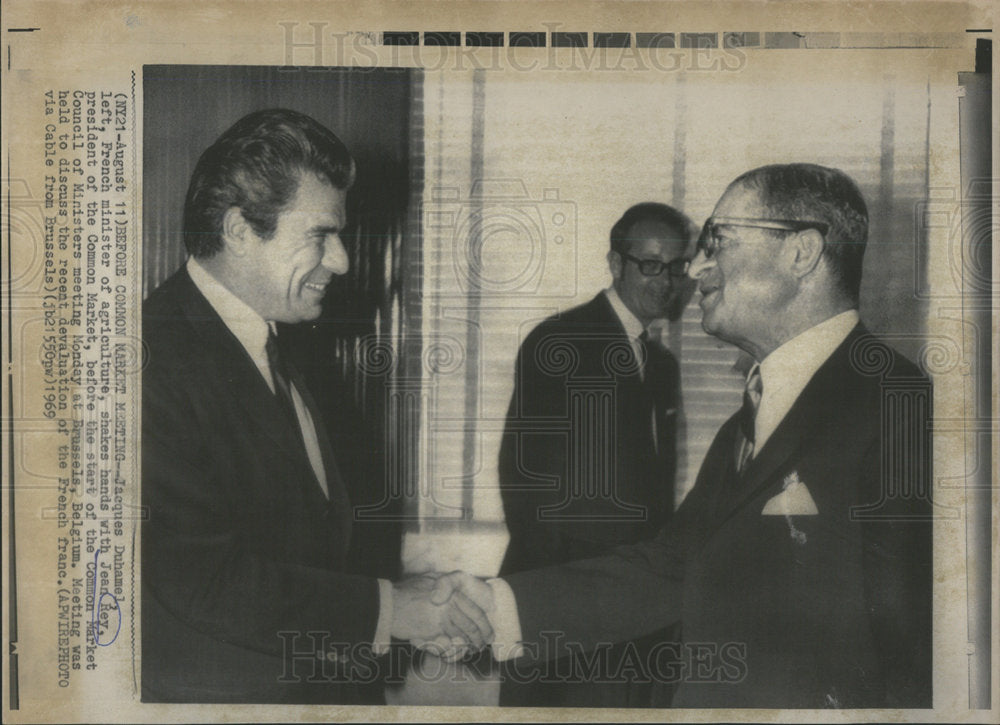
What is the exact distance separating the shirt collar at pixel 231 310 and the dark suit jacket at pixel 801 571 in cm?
118

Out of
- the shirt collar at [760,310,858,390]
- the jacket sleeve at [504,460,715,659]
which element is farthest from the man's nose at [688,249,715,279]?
the jacket sleeve at [504,460,715,659]

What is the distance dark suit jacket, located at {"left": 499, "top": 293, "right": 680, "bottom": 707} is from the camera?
3.21m

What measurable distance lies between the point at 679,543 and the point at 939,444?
0.98 m

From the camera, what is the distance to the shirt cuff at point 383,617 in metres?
3.21

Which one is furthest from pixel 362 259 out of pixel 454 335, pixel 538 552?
pixel 538 552

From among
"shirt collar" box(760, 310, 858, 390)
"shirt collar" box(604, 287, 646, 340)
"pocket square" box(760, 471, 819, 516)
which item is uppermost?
"shirt collar" box(604, 287, 646, 340)

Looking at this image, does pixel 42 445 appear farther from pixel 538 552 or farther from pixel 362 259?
pixel 538 552

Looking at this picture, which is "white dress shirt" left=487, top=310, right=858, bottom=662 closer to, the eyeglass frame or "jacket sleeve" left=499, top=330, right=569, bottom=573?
"jacket sleeve" left=499, top=330, right=569, bottom=573

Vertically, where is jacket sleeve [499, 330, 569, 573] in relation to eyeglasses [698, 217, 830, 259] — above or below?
below

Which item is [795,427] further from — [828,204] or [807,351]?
[828,204]

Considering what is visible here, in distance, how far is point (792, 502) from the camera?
320 cm

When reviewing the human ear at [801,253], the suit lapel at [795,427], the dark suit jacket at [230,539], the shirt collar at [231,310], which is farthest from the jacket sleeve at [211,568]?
the human ear at [801,253]

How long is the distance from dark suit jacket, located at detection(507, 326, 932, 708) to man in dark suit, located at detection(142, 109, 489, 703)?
0.52 meters

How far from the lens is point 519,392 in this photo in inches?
127
